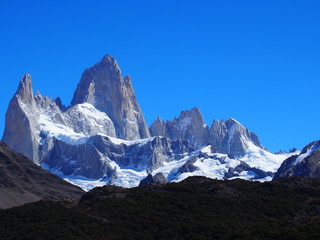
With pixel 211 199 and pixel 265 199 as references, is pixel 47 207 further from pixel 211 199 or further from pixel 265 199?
pixel 265 199

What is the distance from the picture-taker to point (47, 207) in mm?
119938

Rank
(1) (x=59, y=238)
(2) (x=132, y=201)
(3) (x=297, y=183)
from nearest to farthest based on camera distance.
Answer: (1) (x=59, y=238) → (2) (x=132, y=201) → (3) (x=297, y=183)

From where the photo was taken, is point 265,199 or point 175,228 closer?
point 175,228

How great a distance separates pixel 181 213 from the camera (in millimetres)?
114375

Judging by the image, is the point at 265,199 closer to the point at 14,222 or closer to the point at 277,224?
the point at 277,224

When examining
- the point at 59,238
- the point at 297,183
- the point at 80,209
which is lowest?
the point at 59,238

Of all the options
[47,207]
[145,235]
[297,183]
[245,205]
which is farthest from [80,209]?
[297,183]

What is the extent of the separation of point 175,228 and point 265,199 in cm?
1913

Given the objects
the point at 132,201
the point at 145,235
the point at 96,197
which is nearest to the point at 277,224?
the point at 145,235

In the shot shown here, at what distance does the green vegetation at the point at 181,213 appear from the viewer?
10469 centimetres

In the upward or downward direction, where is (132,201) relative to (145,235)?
upward

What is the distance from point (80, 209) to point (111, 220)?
22.3 feet

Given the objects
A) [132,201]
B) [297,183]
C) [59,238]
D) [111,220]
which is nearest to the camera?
[59,238]

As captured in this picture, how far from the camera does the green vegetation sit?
105 metres
